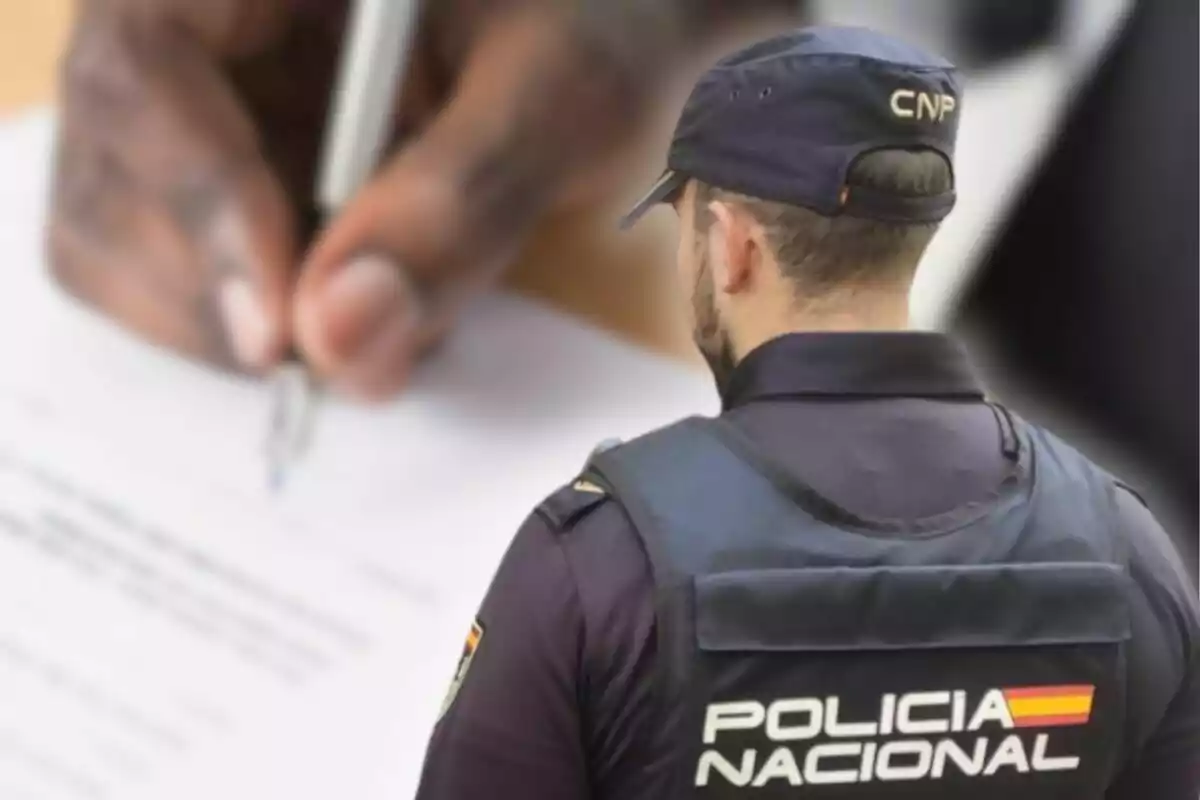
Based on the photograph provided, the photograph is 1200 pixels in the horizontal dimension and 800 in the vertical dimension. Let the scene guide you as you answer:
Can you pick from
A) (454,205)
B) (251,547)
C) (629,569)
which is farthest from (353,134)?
(629,569)

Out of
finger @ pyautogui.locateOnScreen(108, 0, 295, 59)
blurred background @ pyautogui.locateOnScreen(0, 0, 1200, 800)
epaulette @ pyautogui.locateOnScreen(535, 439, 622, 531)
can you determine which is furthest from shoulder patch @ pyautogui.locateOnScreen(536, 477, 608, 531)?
finger @ pyautogui.locateOnScreen(108, 0, 295, 59)

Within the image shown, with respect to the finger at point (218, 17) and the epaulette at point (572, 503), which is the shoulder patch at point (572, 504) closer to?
the epaulette at point (572, 503)

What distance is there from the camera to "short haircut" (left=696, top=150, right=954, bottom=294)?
11.4 inches

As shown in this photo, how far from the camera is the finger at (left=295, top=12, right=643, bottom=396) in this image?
0.48 m

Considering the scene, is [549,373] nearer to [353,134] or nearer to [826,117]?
[353,134]

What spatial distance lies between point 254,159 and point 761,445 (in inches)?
11.6

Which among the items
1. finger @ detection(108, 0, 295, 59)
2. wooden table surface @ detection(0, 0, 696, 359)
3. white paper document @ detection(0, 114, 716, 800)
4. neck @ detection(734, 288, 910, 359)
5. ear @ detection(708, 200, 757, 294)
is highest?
finger @ detection(108, 0, 295, 59)

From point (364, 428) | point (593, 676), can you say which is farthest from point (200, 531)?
point (593, 676)

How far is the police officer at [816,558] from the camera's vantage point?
0.94ft

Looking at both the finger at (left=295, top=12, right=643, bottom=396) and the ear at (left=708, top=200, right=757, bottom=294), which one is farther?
the finger at (left=295, top=12, right=643, bottom=396)

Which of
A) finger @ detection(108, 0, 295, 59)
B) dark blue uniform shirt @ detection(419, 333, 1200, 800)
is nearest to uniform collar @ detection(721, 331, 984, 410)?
dark blue uniform shirt @ detection(419, 333, 1200, 800)

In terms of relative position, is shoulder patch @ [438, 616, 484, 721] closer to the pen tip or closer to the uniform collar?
the uniform collar

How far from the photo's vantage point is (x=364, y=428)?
490 mm

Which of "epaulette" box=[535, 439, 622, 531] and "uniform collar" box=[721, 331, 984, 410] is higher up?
"uniform collar" box=[721, 331, 984, 410]
